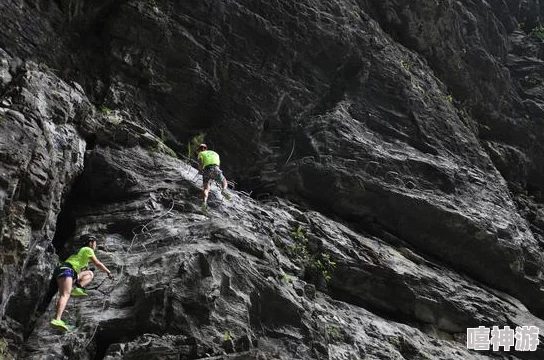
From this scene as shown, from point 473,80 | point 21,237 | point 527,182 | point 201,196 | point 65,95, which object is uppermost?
point 473,80

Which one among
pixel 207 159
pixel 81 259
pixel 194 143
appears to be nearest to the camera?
pixel 81 259

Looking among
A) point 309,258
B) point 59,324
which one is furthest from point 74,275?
point 309,258

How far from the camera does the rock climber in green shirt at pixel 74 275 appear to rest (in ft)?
26.0

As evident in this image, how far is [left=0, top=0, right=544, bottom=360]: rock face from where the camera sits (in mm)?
8445

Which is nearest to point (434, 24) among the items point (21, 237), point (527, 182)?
point (527, 182)

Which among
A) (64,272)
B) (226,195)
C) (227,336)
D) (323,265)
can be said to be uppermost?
(226,195)

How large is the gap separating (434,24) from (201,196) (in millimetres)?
15449

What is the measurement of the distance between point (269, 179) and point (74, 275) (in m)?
7.83

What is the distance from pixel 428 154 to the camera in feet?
56.9

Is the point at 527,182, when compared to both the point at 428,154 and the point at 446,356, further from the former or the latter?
the point at 446,356

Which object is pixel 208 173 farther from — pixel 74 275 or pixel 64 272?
pixel 64 272

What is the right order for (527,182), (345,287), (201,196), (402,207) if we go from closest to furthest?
(201,196)
(345,287)
(402,207)
(527,182)

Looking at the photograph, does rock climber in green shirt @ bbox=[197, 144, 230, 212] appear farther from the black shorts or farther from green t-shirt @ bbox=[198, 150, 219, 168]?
the black shorts

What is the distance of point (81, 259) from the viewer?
885cm
